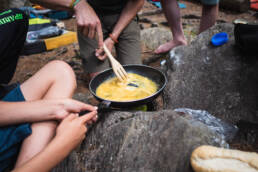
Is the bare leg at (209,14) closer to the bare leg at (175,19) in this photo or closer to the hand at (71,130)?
the bare leg at (175,19)

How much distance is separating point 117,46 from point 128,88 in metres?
1.32

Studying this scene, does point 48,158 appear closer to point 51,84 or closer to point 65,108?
point 65,108

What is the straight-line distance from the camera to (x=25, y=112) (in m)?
1.50

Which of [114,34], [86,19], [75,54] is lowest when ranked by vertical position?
[75,54]

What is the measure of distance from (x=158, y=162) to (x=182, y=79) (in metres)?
1.24

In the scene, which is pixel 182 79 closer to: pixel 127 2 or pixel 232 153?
pixel 232 153

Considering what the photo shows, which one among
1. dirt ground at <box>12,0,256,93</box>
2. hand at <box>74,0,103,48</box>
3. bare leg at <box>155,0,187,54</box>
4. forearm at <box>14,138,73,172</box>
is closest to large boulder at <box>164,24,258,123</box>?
hand at <box>74,0,103,48</box>

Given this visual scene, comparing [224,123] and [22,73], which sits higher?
[224,123]

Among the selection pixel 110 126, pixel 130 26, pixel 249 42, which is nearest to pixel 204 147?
pixel 110 126

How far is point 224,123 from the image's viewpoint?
5.74ft

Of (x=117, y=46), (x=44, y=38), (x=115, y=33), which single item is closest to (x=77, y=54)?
(x=44, y=38)

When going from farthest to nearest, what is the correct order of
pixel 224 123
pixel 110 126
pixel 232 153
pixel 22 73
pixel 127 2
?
1. pixel 22 73
2. pixel 127 2
3. pixel 224 123
4. pixel 110 126
5. pixel 232 153

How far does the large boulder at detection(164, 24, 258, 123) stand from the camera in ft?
6.10

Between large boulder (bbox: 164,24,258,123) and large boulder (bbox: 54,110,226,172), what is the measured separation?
2.51ft
